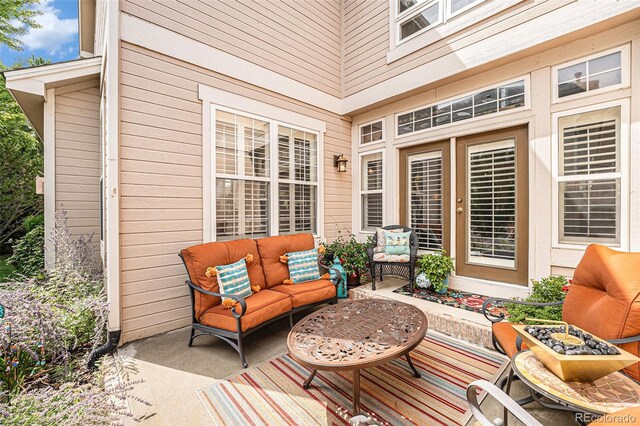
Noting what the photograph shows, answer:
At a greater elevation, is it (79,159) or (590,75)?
(590,75)

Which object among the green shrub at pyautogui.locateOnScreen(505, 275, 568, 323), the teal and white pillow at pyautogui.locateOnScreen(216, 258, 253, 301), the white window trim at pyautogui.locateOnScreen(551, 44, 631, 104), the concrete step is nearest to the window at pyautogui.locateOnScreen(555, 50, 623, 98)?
the white window trim at pyautogui.locateOnScreen(551, 44, 631, 104)

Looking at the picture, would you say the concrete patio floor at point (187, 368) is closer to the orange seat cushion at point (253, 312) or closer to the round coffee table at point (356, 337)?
the orange seat cushion at point (253, 312)

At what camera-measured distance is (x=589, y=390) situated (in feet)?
4.50

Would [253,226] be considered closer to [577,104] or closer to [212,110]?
[212,110]

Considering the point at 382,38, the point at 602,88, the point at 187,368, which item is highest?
the point at 382,38

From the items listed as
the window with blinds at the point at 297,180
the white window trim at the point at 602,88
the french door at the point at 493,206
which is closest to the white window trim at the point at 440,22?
the white window trim at the point at 602,88

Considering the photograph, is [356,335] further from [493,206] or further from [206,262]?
[493,206]

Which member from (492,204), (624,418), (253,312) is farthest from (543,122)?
(253,312)

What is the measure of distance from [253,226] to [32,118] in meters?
4.09

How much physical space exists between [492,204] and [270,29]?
14.0ft

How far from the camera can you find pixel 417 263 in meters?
4.15

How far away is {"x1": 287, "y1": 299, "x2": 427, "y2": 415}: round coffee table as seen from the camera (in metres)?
1.80

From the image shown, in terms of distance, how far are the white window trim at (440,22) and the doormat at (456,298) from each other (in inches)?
145

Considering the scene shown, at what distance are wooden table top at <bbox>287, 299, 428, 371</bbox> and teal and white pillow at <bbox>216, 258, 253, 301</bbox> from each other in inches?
37.5
